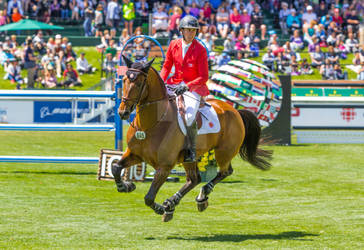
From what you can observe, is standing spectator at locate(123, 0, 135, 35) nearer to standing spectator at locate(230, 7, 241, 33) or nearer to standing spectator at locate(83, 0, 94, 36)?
standing spectator at locate(83, 0, 94, 36)

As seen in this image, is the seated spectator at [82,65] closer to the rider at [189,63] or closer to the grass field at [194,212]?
the grass field at [194,212]

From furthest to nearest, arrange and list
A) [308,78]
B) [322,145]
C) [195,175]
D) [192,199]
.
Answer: [308,78], [322,145], [192,199], [195,175]

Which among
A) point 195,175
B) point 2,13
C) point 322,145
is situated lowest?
→ point 322,145

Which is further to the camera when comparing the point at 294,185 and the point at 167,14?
the point at 167,14

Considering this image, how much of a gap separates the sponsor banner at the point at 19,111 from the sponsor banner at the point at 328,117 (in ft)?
24.0

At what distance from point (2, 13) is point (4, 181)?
1809 cm

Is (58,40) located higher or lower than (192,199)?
higher

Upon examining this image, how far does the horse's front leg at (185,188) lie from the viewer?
808 centimetres

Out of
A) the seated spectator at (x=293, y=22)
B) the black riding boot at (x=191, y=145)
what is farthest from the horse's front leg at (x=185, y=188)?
the seated spectator at (x=293, y=22)

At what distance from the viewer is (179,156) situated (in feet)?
27.6

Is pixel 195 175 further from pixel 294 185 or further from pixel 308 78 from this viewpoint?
pixel 308 78

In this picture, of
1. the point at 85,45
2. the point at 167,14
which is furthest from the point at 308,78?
the point at 85,45

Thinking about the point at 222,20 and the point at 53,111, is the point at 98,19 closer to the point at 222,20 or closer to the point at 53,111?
the point at 222,20

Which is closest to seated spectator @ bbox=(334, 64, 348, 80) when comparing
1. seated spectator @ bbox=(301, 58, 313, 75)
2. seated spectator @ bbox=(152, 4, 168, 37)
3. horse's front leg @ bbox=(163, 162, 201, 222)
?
seated spectator @ bbox=(301, 58, 313, 75)
